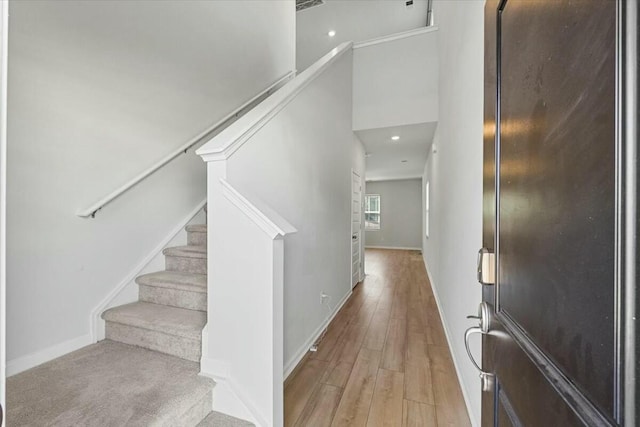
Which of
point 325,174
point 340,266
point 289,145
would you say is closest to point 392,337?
point 340,266

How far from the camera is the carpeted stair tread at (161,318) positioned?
5.13 ft

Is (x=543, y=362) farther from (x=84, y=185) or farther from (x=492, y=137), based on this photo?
(x=84, y=185)

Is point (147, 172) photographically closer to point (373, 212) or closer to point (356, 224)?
point (356, 224)

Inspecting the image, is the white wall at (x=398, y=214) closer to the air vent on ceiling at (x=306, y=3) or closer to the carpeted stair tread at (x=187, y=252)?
the air vent on ceiling at (x=306, y=3)

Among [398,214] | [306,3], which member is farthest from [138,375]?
[398,214]

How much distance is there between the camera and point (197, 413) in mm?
1312

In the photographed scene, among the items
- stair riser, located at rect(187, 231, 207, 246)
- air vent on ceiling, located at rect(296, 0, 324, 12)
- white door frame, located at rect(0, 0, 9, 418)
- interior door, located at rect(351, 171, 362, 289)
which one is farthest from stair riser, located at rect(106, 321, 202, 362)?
air vent on ceiling, located at rect(296, 0, 324, 12)

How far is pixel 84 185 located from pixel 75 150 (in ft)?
0.73

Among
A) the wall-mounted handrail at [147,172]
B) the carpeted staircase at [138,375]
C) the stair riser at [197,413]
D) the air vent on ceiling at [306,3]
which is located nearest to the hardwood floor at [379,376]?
the stair riser at [197,413]

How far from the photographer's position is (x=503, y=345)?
66 cm

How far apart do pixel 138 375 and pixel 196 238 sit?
1.19m

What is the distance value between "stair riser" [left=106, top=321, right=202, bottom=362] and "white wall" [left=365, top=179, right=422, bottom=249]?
8.45m

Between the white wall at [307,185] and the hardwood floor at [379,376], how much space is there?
0.74 feet

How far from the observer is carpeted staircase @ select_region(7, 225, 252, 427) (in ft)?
3.82
